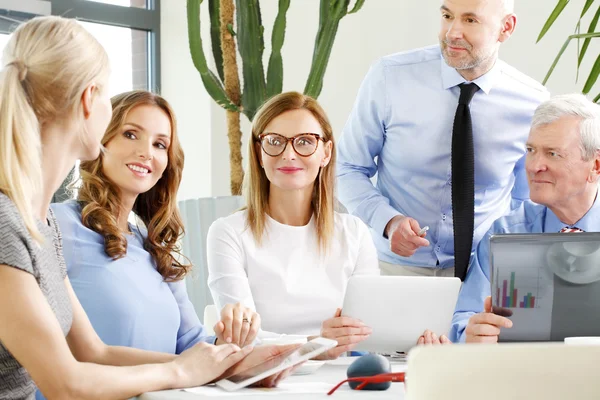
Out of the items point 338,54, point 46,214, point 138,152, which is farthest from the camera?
point 338,54

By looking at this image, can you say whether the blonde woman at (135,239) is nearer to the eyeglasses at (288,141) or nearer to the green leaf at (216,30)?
the eyeglasses at (288,141)

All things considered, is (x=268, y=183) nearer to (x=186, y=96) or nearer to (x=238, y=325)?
(x=238, y=325)

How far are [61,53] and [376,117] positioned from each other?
1586 millimetres

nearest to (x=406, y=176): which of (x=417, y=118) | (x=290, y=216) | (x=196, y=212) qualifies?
(x=417, y=118)

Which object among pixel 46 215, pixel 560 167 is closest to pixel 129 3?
pixel 560 167

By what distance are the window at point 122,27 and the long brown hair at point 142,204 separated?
6.26 ft

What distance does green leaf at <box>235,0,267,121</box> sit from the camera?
3527 mm

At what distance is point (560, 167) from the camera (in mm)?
2262

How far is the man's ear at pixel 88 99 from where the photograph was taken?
4.91ft

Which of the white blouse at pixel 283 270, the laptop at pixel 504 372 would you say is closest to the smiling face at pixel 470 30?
the white blouse at pixel 283 270

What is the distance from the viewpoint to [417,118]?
279 centimetres

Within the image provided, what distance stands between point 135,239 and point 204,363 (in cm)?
69

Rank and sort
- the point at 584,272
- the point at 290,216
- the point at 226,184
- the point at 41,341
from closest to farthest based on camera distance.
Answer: the point at 41,341 → the point at 584,272 → the point at 290,216 → the point at 226,184

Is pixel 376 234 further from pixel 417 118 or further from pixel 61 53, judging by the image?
pixel 61 53
